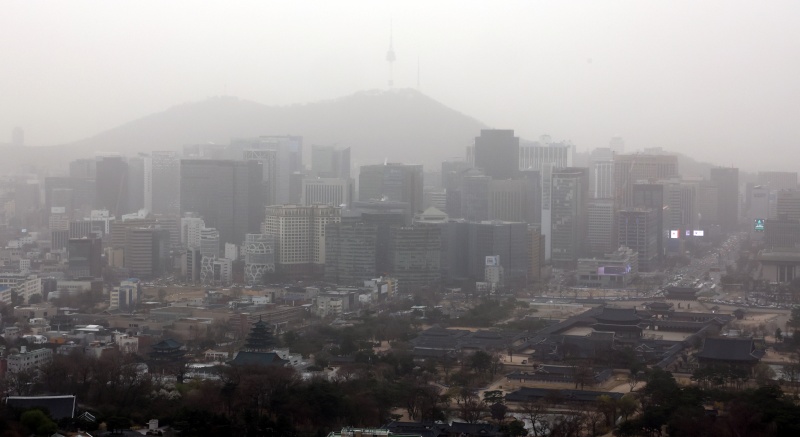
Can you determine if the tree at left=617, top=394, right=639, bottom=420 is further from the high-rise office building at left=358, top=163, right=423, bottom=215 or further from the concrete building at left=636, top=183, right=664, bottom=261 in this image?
the concrete building at left=636, top=183, right=664, bottom=261

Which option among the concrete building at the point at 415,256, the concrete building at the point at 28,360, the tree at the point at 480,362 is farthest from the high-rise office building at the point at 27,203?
the tree at the point at 480,362

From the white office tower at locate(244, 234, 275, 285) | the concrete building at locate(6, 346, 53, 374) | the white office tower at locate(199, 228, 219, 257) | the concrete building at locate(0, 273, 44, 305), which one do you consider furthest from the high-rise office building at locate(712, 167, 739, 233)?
the concrete building at locate(6, 346, 53, 374)

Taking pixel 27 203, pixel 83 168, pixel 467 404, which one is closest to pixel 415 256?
pixel 467 404

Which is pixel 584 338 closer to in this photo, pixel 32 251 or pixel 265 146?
pixel 32 251

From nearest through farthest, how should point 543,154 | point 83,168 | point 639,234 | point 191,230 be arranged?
1. point 639,234
2. point 191,230
3. point 83,168
4. point 543,154

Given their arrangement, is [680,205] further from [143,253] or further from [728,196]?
[143,253]

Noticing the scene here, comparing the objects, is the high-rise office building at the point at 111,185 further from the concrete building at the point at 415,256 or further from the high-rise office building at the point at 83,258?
the concrete building at the point at 415,256
